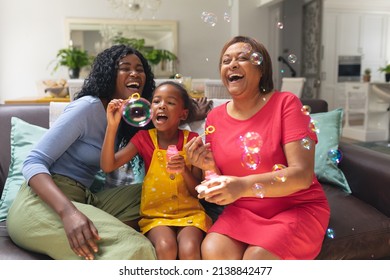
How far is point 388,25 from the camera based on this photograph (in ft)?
19.7

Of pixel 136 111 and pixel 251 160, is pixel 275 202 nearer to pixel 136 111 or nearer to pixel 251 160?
pixel 251 160

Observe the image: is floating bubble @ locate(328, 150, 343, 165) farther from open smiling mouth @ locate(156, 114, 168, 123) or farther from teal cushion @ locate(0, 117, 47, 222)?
teal cushion @ locate(0, 117, 47, 222)

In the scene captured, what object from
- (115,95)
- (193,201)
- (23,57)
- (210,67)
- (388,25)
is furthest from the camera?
(388,25)

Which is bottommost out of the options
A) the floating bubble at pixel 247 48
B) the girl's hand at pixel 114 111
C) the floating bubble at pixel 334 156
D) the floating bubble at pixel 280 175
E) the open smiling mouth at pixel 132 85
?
the floating bubble at pixel 334 156

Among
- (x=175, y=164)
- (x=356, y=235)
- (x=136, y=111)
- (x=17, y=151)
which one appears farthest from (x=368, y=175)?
(x=17, y=151)

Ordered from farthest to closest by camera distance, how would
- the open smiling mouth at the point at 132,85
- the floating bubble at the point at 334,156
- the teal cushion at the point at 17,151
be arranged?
1. the floating bubble at the point at 334,156
2. the teal cushion at the point at 17,151
3. the open smiling mouth at the point at 132,85

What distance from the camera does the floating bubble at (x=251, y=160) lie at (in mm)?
966

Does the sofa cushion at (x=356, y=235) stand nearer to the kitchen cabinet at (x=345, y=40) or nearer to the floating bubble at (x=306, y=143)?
the floating bubble at (x=306, y=143)

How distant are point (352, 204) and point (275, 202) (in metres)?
0.52

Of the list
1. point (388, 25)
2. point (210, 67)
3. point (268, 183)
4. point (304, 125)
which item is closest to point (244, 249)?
point (268, 183)

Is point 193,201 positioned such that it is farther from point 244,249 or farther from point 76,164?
point 76,164

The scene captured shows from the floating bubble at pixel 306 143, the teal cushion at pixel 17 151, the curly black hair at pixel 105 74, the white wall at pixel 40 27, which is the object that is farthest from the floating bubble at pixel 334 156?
the white wall at pixel 40 27

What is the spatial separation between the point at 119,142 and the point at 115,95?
0.53 feet

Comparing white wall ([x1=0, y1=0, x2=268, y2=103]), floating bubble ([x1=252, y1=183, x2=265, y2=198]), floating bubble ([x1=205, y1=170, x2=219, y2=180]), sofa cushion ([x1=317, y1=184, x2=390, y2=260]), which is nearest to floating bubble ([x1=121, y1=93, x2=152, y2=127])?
floating bubble ([x1=205, y1=170, x2=219, y2=180])
